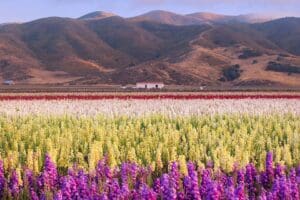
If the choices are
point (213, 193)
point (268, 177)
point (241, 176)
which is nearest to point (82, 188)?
point (213, 193)

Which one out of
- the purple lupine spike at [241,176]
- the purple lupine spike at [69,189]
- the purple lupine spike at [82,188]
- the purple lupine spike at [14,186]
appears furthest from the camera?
the purple lupine spike at [241,176]

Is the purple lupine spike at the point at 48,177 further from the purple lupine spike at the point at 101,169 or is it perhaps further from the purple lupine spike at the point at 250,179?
the purple lupine spike at the point at 250,179

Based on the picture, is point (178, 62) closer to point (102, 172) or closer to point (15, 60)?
point (15, 60)

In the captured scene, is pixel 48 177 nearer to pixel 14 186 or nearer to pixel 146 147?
pixel 14 186

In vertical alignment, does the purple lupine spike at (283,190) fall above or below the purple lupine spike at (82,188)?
above

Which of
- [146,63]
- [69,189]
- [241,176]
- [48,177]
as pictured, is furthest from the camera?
[146,63]

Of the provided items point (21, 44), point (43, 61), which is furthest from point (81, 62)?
point (21, 44)

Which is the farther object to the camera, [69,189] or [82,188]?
[82,188]

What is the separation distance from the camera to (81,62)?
532 feet

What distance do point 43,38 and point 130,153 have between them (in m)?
189

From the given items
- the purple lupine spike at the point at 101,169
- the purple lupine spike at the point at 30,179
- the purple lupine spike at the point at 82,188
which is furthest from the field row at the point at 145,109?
the purple lupine spike at the point at 82,188

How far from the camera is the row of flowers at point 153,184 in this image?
7777mm

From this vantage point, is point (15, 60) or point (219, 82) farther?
point (15, 60)

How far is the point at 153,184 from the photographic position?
32.8 ft
